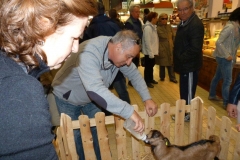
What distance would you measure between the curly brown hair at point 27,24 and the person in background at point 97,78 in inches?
34.6

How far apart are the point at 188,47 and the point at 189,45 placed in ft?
0.10

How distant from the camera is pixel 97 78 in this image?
59.6 inches

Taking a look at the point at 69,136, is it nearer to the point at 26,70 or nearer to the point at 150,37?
the point at 26,70

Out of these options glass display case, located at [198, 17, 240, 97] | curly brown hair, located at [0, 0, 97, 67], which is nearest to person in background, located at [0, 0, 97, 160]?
curly brown hair, located at [0, 0, 97, 67]

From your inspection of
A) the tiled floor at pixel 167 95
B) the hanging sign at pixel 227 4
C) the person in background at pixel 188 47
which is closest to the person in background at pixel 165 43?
the tiled floor at pixel 167 95

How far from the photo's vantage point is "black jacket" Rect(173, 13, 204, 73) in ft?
9.21

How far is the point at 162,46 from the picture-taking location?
543 centimetres

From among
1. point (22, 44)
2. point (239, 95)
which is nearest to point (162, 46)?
point (239, 95)

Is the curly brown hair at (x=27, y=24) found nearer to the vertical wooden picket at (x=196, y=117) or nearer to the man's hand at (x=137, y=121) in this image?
the man's hand at (x=137, y=121)

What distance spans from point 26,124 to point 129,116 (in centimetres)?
104

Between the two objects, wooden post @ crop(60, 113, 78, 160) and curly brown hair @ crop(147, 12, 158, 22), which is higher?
curly brown hair @ crop(147, 12, 158, 22)

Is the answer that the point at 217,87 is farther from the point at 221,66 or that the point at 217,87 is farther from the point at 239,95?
the point at 239,95

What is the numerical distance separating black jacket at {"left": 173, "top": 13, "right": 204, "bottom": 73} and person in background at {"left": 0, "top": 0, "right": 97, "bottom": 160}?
2469 mm

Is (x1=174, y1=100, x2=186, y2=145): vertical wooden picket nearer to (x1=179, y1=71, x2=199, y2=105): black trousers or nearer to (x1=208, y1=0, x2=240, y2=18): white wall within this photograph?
(x1=179, y1=71, x2=199, y2=105): black trousers
